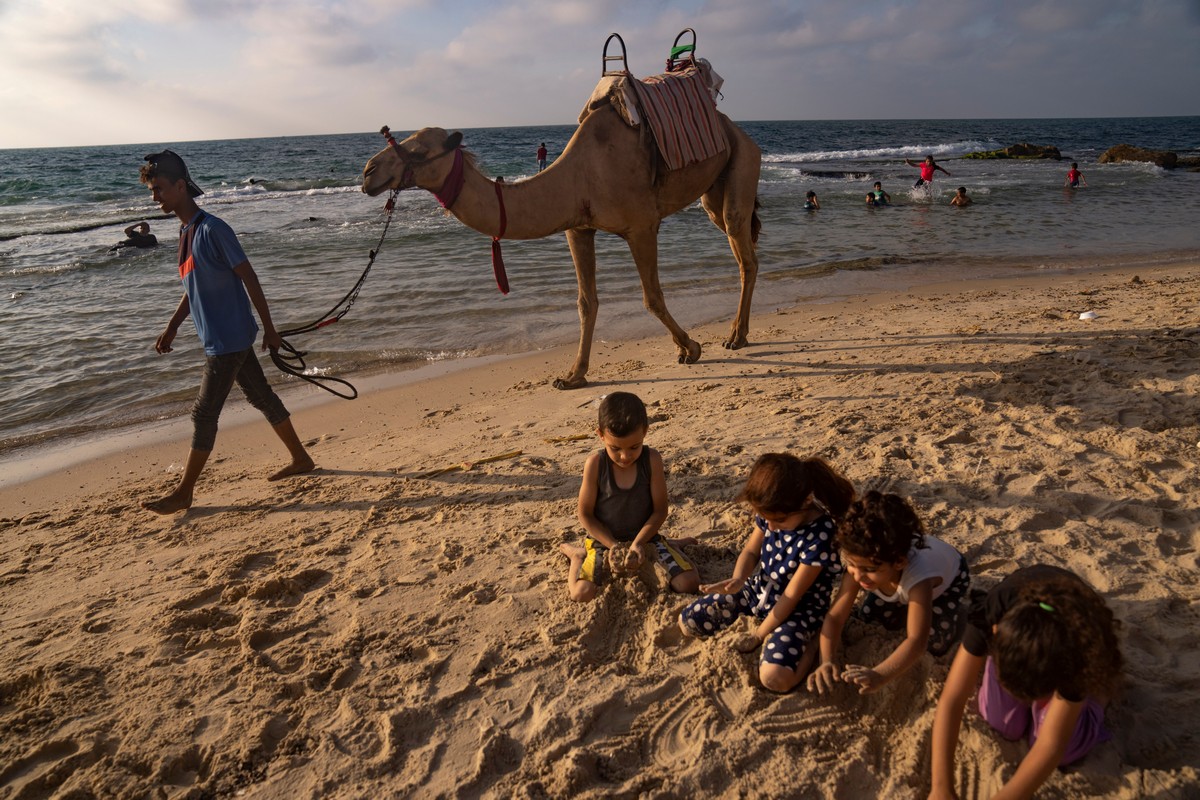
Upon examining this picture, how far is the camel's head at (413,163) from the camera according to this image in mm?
4770

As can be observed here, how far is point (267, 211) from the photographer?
2350 centimetres

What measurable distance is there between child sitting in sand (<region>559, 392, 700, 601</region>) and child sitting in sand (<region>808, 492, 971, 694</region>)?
71 cm

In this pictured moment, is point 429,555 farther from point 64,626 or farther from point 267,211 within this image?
point 267,211

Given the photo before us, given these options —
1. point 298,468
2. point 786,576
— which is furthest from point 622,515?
point 298,468

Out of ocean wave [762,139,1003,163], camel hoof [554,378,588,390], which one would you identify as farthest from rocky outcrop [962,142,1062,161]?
camel hoof [554,378,588,390]

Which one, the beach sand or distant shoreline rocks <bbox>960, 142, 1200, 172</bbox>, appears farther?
distant shoreline rocks <bbox>960, 142, 1200, 172</bbox>

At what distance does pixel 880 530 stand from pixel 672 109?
15.1 feet

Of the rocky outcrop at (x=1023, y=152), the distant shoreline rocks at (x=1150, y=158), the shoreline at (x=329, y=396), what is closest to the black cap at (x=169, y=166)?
the shoreline at (x=329, y=396)

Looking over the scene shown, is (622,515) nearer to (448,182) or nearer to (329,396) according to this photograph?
(448,182)

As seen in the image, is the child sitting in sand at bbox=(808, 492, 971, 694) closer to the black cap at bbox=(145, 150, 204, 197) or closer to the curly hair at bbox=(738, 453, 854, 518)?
the curly hair at bbox=(738, 453, 854, 518)

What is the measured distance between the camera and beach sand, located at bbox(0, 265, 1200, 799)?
2.41m

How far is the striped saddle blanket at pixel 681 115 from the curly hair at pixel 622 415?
344 centimetres

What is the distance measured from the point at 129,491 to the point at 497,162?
126 ft

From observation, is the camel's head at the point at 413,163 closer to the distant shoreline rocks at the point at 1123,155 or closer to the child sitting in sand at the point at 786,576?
the child sitting in sand at the point at 786,576
